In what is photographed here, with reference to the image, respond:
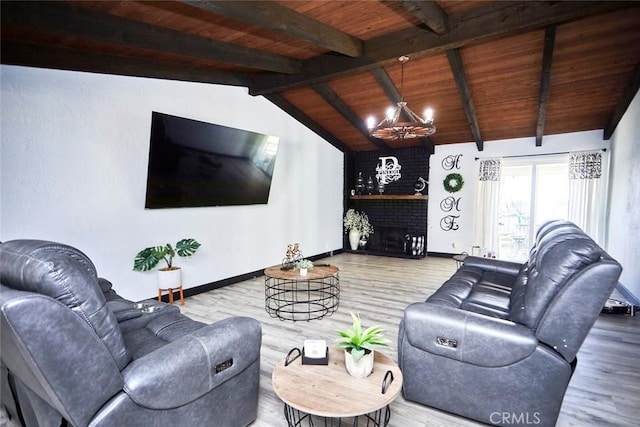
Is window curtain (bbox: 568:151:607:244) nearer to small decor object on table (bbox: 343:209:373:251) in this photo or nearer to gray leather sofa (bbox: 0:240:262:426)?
small decor object on table (bbox: 343:209:373:251)

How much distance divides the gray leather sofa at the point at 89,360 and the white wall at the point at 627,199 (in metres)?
4.82

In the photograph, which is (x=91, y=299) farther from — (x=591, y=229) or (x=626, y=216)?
(x=591, y=229)

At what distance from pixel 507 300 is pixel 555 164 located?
4.65 meters

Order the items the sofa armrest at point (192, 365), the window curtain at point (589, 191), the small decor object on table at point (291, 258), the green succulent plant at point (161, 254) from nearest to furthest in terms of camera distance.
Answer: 1. the sofa armrest at point (192, 365)
2. the green succulent plant at point (161, 254)
3. the small decor object on table at point (291, 258)
4. the window curtain at point (589, 191)

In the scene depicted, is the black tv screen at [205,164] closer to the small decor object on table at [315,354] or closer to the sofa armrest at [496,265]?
the small decor object on table at [315,354]

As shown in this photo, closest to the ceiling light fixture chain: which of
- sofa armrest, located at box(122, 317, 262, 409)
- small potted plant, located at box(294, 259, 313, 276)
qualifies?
small potted plant, located at box(294, 259, 313, 276)

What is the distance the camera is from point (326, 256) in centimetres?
707

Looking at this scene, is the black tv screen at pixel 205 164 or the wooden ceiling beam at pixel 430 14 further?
the black tv screen at pixel 205 164

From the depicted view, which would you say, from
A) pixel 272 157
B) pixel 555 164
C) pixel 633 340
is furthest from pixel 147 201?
pixel 555 164

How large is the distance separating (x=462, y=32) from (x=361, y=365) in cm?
349

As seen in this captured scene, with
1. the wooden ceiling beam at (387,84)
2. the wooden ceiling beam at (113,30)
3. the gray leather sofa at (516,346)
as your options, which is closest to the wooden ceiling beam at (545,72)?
the wooden ceiling beam at (387,84)

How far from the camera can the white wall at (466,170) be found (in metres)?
5.71

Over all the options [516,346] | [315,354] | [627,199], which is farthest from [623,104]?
[315,354]

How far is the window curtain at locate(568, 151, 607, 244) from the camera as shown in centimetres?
538
